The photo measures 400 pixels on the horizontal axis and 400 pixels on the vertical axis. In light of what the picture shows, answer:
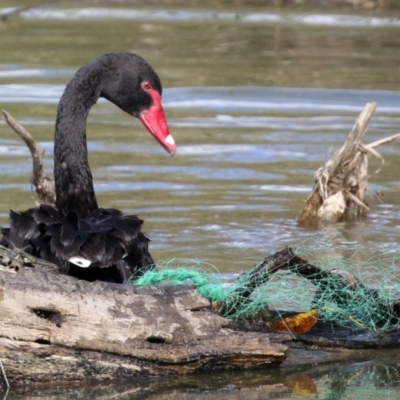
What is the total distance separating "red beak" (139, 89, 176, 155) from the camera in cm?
628

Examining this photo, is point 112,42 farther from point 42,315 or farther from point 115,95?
point 42,315

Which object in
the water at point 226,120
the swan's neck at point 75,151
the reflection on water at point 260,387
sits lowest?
the water at point 226,120

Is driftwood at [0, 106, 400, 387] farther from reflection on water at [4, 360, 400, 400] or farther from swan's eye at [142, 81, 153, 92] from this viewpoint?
swan's eye at [142, 81, 153, 92]

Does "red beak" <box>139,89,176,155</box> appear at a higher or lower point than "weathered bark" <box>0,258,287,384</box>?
higher

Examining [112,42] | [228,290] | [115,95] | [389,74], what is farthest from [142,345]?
[112,42]

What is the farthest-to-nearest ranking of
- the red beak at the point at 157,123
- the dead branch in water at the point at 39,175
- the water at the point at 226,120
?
the water at the point at 226,120 < the dead branch in water at the point at 39,175 < the red beak at the point at 157,123

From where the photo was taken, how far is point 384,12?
1547 centimetres

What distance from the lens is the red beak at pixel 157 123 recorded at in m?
6.28

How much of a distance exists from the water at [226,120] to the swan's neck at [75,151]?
1019 mm

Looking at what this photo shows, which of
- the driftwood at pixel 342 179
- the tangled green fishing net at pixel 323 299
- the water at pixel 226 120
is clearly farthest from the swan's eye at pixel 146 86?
the driftwood at pixel 342 179

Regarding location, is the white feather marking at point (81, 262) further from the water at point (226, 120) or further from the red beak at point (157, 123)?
the red beak at point (157, 123)

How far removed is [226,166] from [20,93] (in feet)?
9.84

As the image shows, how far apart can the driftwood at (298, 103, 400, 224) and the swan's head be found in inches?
66.0

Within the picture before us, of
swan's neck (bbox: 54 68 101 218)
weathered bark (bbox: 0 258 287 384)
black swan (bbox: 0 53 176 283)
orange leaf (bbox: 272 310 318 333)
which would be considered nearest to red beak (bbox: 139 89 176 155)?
black swan (bbox: 0 53 176 283)
